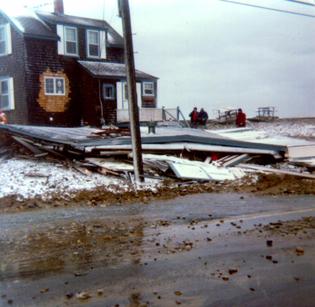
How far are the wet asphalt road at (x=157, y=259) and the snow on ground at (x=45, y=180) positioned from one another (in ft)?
7.37

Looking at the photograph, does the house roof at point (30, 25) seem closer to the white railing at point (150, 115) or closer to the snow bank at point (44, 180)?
the white railing at point (150, 115)

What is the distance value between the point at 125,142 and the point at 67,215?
738 centimetres

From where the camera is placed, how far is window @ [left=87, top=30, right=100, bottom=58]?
34.1 metres

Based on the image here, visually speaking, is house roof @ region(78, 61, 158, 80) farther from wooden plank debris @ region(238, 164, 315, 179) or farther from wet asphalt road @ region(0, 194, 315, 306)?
wet asphalt road @ region(0, 194, 315, 306)

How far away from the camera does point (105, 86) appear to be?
3356cm

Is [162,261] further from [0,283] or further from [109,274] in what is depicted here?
[0,283]

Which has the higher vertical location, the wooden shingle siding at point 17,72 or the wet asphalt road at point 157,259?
the wooden shingle siding at point 17,72

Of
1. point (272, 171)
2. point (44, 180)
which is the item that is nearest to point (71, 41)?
point (272, 171)

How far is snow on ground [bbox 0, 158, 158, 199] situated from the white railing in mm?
17391

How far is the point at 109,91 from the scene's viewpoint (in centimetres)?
3391

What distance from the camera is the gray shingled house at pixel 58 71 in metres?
31.1

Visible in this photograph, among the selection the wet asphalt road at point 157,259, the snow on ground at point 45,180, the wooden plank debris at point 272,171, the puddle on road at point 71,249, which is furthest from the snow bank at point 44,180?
the wooden plank debris at point 272,171

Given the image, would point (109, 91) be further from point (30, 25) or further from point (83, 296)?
point (83, 296)

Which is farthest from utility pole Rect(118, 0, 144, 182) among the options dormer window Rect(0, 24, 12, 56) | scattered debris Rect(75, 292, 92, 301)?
dormer window Rect(0, 24, 12, 56)
